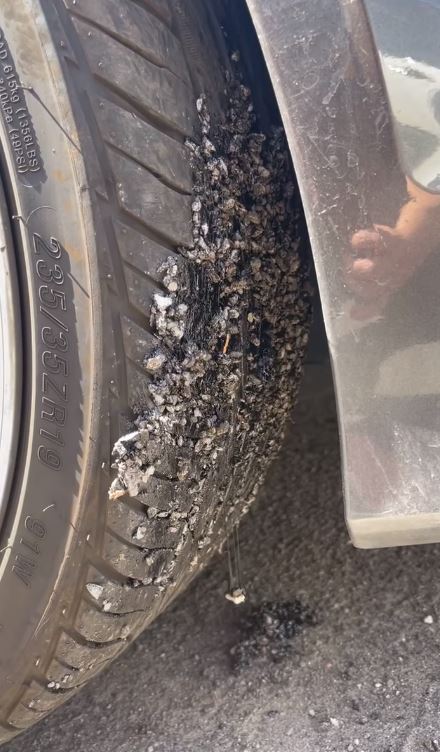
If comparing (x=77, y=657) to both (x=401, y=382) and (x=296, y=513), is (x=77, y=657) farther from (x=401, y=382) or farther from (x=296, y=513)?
(x=296, y=513)

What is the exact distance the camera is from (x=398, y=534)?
3.62 feet

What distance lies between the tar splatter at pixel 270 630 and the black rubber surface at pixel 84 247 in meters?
0.56

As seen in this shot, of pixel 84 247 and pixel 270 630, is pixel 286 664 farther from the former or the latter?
pixel 84 247

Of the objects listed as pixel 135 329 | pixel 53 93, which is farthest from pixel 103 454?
Answer: pixel 53 93

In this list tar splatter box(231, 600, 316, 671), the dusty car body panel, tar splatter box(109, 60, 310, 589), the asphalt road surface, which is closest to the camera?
the dusty car body panel

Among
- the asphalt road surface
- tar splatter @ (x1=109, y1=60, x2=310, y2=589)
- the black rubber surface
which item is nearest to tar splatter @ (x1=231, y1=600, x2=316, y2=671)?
the asphalt road surface

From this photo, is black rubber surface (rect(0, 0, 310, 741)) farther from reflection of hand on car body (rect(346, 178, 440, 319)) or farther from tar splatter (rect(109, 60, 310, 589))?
reflection of hand on car body (rect(346, 178, 440, 319))

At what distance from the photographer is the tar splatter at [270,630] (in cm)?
157

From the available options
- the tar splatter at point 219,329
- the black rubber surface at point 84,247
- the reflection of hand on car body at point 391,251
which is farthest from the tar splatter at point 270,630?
the reflection of hand on car body at point 391,251

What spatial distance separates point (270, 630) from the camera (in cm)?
161

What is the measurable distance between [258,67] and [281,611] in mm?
1162

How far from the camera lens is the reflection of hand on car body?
956 millimetres

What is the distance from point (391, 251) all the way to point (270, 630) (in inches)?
38.8

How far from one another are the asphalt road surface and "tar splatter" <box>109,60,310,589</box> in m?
0.40
